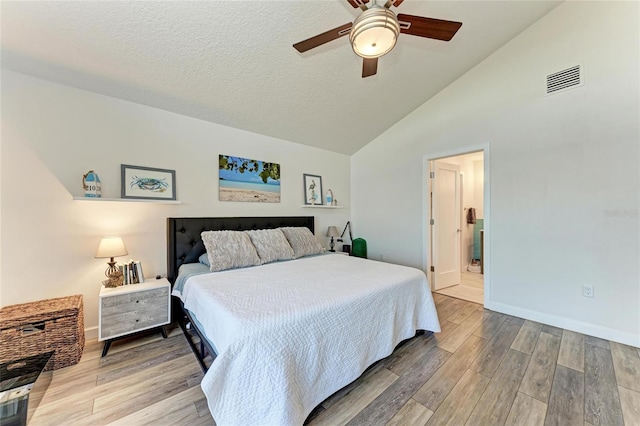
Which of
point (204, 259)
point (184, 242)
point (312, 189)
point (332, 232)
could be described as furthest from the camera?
point (332, 232)

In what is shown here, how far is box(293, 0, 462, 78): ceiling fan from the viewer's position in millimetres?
1401

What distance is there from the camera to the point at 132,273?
7.79 ft

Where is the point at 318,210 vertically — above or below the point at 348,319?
above

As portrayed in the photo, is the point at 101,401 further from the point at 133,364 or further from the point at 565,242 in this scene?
the point at 565,242

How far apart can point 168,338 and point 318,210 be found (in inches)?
107

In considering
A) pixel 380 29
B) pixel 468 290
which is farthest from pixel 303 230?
pixel 468 290

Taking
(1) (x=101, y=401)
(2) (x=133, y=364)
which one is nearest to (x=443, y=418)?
(1) (x=101, y=401)

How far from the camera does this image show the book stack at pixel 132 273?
2.35m

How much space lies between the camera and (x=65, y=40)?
5.98ft

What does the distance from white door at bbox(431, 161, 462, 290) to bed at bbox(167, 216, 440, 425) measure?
1.64 meters

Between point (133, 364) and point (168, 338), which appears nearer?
point (133, 364)

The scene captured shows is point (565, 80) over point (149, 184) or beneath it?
over

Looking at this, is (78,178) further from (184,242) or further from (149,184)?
(184,242)

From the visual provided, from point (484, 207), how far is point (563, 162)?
33.8 inches
